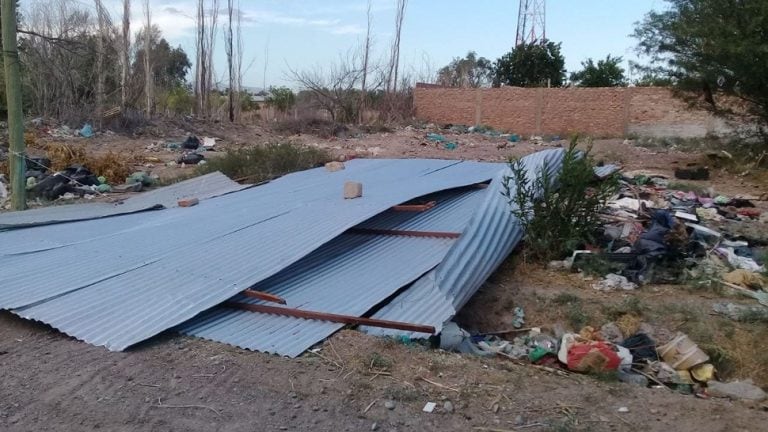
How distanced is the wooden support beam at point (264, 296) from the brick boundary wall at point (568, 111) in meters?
18.2

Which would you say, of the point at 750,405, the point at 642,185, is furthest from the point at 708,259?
the point at 642,185

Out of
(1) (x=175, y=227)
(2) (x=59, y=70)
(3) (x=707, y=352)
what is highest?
(2) (x=59, y=70)

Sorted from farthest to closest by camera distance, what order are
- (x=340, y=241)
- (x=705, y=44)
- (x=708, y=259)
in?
(x=705, y=44) < (x=708, y=259) < (x=340, y=241)

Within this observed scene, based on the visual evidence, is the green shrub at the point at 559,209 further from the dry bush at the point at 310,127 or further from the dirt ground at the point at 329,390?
the dry bush at the point at 310,127

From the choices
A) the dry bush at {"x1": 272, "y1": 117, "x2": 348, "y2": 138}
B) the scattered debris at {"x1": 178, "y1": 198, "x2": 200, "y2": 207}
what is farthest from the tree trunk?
the scattered debris at {"x1": 178, "y1": 198, "x2": 200, "y2": 207}

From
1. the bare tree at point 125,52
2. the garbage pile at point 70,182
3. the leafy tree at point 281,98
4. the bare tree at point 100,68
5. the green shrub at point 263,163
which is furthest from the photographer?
the leafy tree at point 281,98

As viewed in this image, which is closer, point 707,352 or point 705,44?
point 707,352

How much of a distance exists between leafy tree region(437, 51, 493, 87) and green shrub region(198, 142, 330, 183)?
19.2 meters

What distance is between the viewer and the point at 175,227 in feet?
17.3

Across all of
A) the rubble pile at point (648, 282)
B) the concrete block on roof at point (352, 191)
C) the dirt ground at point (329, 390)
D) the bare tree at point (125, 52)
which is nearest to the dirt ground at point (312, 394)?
the dirt ground at point (329, 390)

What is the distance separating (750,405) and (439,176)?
4056mm

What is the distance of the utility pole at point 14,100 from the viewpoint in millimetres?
6426

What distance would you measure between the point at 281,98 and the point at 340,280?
70.1 ft

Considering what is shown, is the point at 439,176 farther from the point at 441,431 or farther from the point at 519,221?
the point at 441,431
